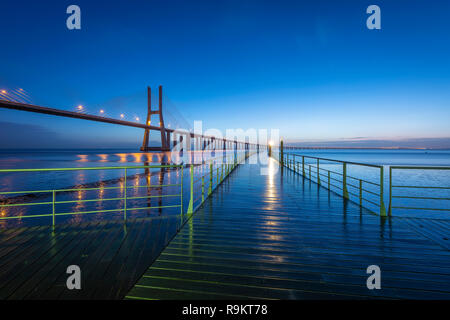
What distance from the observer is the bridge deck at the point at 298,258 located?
69.8 inches

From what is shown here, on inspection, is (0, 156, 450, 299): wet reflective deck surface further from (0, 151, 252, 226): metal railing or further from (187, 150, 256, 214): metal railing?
(187, 150, 256, 214): metal railing

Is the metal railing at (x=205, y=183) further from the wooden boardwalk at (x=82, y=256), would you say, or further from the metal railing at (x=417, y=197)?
the metal railing at (x=417, y=197)

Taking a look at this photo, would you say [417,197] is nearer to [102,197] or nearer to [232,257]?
[232,257]

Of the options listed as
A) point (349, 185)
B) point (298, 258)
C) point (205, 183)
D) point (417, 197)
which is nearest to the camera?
point (298, 258)

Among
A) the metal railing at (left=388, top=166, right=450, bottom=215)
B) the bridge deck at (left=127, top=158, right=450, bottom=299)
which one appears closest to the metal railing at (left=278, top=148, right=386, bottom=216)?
the metal railing at (left=388, top=166, right=450, bottom=215)

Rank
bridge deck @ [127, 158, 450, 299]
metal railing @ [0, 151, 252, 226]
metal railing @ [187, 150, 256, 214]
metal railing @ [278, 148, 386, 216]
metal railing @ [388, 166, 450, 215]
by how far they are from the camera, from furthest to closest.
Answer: metal railing @ [187, 150, 256, 214], metal railing @ [278, 148, 386, 216], metal railing @ [0, 151, 252, 226], metal railing @ [388, 166, 450, 215], bridge deck @ [127, 158, 450, 299]

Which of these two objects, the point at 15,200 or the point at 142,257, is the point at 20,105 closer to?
the point at 15,200

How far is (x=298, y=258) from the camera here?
2293 mm

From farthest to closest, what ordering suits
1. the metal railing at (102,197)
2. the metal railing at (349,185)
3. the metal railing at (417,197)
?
the metal railing at (349,185)
the metal railing at (102,197)
the metal railing at (417,197)

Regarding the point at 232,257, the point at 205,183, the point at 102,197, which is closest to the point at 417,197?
the point at 232,257

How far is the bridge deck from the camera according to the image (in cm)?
177

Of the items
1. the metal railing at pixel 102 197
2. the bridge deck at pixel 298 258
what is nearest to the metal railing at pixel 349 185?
the bridge deck at pixel 298 258

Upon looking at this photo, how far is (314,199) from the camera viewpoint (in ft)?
16.6
